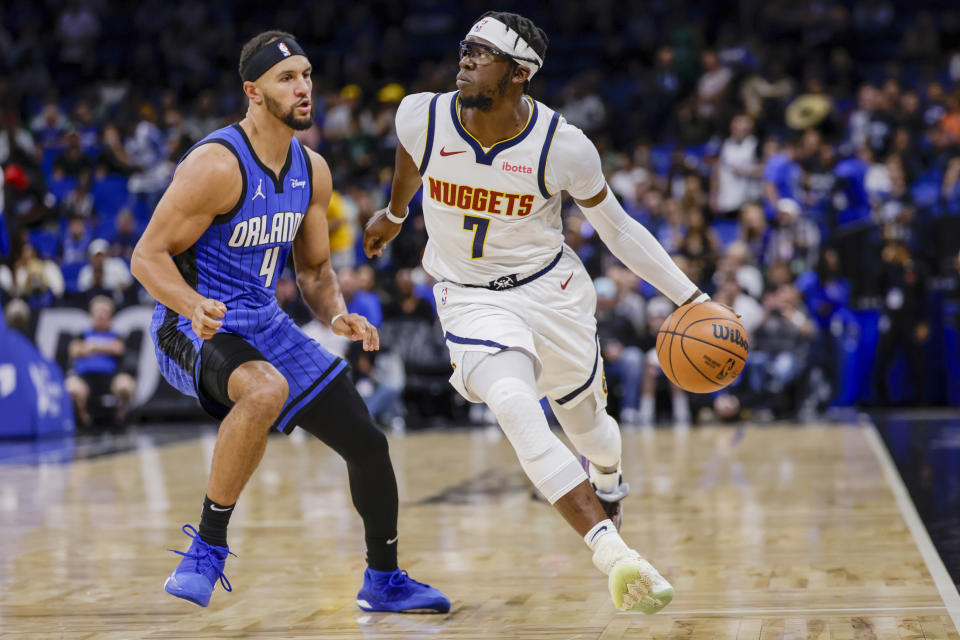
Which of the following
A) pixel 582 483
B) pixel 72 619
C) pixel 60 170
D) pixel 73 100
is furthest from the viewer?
pixel 73 100

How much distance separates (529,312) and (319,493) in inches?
146

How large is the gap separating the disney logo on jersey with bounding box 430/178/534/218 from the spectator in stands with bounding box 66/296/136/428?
8.87 metres

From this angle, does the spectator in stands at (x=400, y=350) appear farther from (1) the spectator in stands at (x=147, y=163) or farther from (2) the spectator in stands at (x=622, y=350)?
(1) the spectator in stands at (x=147, y=163)

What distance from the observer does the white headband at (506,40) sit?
4.54 metres

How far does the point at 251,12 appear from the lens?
70.5 ft

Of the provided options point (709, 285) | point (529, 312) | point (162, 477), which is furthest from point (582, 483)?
point (709, 285)

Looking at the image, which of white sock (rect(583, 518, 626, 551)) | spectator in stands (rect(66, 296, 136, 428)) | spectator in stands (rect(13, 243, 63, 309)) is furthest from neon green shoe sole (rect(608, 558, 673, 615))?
spectator in stands (rect(13, 243, 63, 309))

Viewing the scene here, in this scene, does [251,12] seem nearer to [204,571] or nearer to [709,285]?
[709,285]

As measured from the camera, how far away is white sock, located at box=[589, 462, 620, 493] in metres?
5.26

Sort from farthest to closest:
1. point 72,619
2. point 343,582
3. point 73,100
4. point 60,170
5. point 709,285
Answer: point 73,100 < point 60,170 < point 709,285 < point 343,582 < point 72,619

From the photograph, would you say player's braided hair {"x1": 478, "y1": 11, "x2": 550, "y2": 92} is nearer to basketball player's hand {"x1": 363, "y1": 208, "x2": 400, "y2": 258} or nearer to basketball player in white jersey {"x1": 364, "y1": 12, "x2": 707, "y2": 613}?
basketball player in white jersey {"x1": 364, "y1": 12, "x2": 707, "y2": 613}

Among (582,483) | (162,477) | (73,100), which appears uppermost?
(73,100)

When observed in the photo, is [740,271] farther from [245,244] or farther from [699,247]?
[245,244]

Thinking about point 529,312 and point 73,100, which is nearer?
point 529,312
